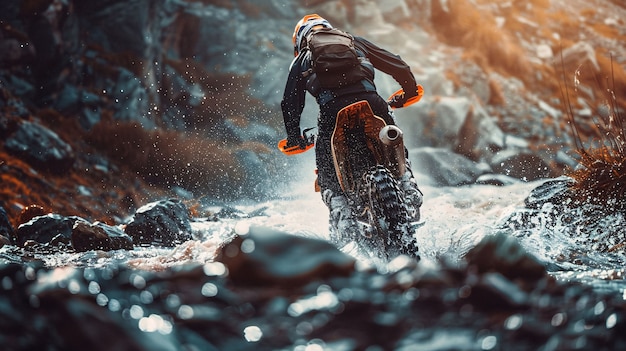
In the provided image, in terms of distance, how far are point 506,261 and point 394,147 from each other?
2298mm

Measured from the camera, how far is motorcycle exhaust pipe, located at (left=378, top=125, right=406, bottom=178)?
3.94 meters

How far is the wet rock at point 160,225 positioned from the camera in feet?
19.2

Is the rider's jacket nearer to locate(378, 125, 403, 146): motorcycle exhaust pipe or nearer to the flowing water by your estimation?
locate(378, 125, 403, 146): motorcycle exhaust pipe

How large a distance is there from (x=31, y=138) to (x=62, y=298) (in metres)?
8.71

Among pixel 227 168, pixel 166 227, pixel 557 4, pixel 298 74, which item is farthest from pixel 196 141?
pixel 557 4

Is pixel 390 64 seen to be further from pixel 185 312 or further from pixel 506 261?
pixel 185 312

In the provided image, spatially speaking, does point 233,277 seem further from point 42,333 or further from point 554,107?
point 554,107

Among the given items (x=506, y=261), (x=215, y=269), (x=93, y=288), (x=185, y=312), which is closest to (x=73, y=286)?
(x=93, y=288)

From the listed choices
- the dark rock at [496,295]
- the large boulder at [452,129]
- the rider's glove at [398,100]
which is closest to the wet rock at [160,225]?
the rider's glove at [398,100]

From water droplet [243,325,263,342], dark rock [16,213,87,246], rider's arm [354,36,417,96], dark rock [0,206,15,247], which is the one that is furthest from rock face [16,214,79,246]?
water droplet [243,325,263,342]

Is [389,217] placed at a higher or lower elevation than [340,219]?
higher

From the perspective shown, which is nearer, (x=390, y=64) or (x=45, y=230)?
(x=390, y=64)

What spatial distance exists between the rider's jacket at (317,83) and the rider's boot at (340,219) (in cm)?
77

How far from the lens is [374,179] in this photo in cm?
382
